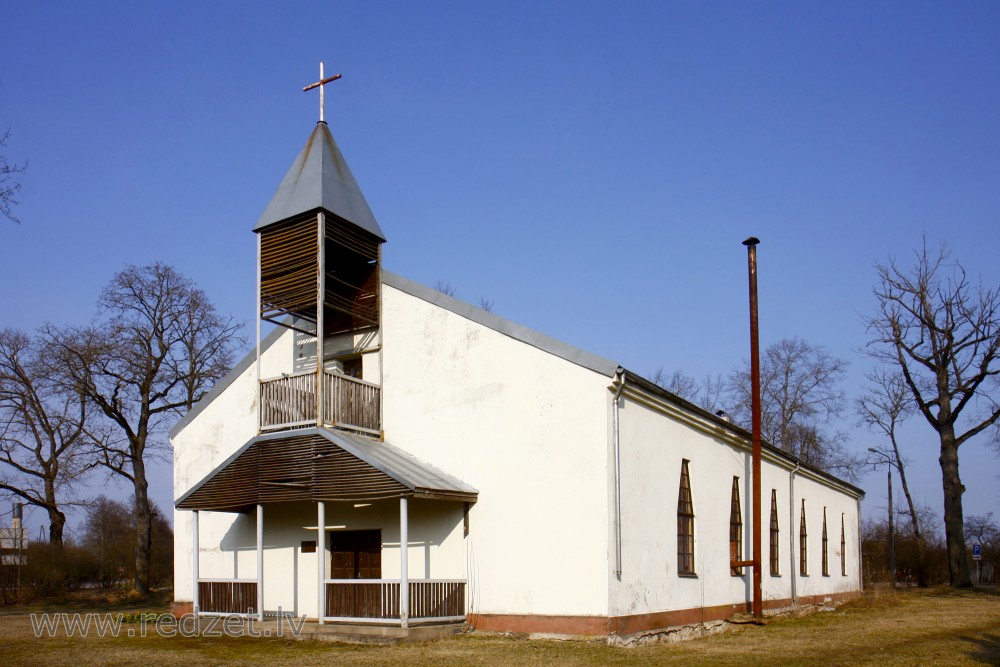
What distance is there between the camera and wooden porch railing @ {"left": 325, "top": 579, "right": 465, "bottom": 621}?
1689 cm

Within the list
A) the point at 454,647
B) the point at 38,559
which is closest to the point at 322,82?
the point at 454,647

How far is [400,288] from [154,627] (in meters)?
10.00

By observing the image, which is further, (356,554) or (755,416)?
(755,416)

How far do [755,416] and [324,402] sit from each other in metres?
11.1

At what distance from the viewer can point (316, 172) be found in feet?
66.8

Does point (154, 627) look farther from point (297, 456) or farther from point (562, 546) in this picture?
point (562, 546)

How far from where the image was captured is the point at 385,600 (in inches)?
666

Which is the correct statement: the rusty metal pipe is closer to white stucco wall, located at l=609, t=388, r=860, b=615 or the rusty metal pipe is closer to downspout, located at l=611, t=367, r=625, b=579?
white stucco wall, located at l=609, t=388, r=860, b=615

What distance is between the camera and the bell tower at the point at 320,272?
63.3 ft

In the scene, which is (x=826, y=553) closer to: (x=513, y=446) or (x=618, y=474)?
(x=618, y=474)

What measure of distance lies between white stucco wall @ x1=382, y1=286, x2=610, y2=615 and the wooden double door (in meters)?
2.26

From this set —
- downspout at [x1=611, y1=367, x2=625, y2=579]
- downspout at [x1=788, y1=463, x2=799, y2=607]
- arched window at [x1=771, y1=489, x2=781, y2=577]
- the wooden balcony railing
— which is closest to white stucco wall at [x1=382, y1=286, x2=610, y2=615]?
downspout at [x1=611, y1=367, x2=625, y2=579]

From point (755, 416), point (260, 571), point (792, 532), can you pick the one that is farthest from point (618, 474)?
point (792, 532)

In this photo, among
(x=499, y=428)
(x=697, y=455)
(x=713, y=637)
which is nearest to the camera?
(x=499, y=428)
